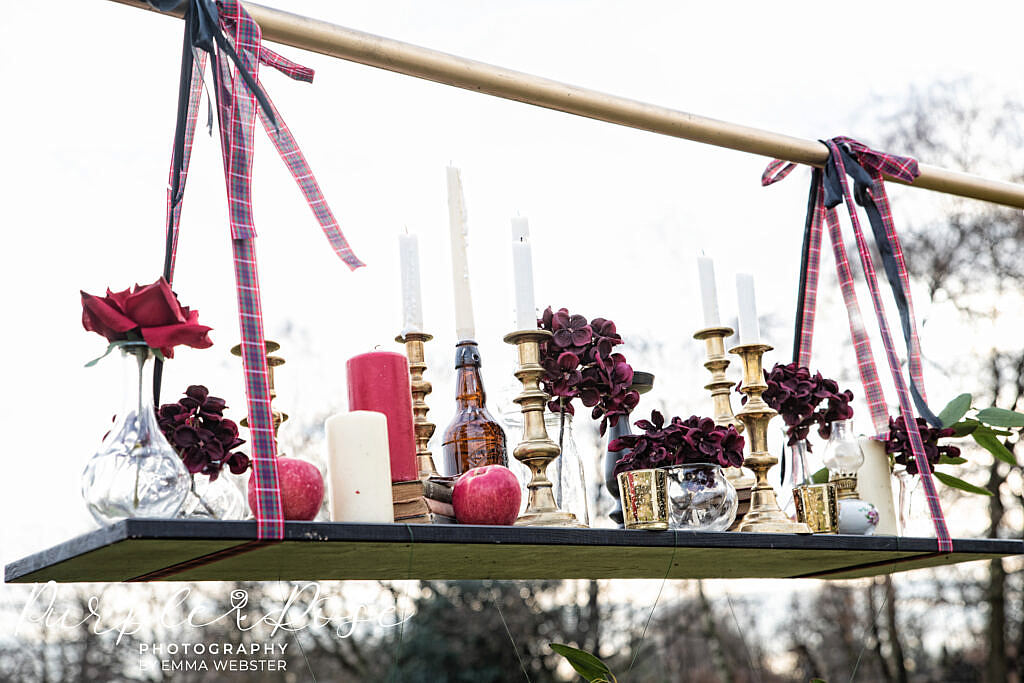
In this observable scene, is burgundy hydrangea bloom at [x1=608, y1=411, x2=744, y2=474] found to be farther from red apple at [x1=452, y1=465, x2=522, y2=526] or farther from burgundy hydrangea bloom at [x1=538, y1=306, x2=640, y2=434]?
red apple at [x1=452, y1=465, x2=522, y2=526]

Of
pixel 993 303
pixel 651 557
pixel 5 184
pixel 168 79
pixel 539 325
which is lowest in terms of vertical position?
pixel 651 557

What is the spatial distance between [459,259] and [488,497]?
0.29 meters

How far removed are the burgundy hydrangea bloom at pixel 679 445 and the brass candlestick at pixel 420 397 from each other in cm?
22

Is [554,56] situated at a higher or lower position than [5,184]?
higher

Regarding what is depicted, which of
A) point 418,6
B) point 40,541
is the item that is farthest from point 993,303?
point 40,541

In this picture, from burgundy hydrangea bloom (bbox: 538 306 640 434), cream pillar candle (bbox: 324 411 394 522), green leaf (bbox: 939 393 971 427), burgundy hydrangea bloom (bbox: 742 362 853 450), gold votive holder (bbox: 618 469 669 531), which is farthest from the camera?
green leaf (bbox: 939 393 971 427)

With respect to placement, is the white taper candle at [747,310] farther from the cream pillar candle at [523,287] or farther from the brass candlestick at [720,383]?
the cream pillar candle at [523,287]

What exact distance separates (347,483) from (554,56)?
13.8 ft

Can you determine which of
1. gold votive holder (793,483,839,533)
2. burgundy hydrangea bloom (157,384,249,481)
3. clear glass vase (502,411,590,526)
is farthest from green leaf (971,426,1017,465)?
burgundy hydrangea bloom (157,384,249,481)

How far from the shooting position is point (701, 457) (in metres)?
1.22

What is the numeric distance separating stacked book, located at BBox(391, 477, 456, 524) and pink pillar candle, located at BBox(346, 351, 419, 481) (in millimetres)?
14

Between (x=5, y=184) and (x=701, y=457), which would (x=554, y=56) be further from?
(x=701, y=457)

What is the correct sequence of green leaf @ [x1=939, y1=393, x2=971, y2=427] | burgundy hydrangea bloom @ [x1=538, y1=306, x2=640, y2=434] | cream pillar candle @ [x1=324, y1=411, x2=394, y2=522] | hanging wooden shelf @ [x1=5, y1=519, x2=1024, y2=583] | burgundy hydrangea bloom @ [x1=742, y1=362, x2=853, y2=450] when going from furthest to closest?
1. green leaf @ [x1=939, y1=393, x2=971, y2=427]
2. burgundy hydrangea bloom @ [x1=742, y1=362, x2=853, y2=450]
3. burgundy hydrangea bloom @ [x1=538, y1=306, x2=640, y2=434]
4. cream pillar candle @ [x1=324, y1=411, x2=394, y2=522]
5. hanging wooden shelf @ [x1=5, y1=519, x2=1024, y2=583]

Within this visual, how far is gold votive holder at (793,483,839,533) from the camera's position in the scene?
1326 millimetres
